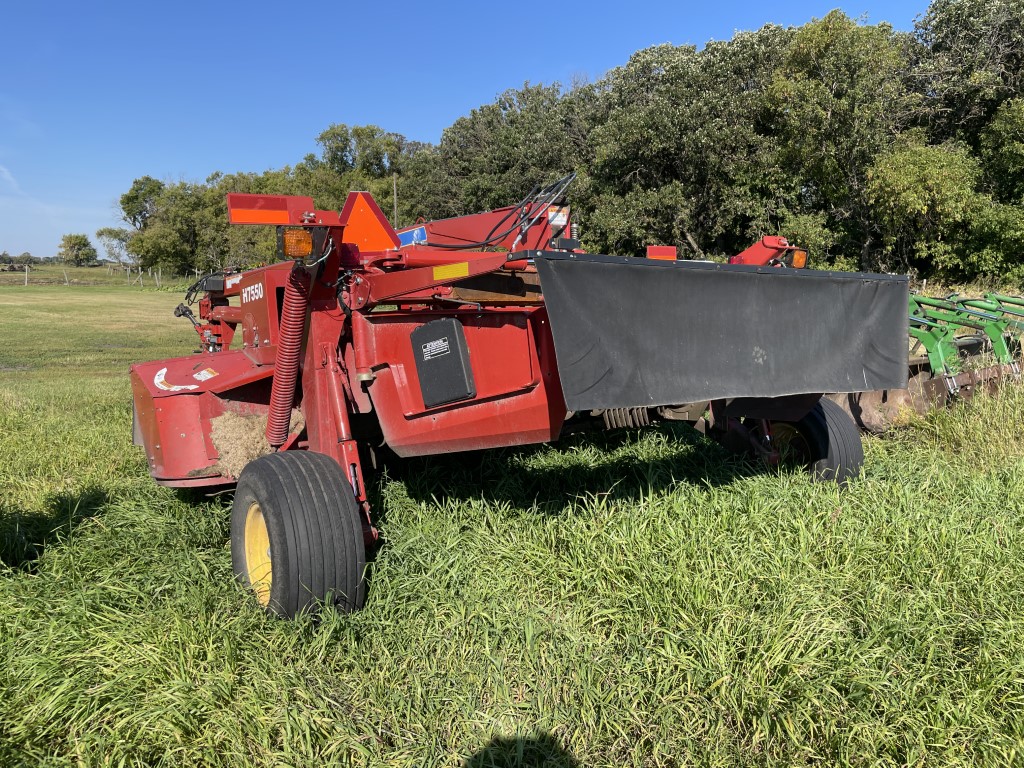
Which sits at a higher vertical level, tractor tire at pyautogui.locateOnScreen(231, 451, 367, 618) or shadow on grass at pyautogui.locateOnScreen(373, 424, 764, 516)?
tractor tire at pyautogui.locateOnScreen(231, 451, 367, 618)

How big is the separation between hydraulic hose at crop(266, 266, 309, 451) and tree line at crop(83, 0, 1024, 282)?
17800 millimetres

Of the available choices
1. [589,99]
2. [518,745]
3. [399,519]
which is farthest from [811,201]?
[518,745]

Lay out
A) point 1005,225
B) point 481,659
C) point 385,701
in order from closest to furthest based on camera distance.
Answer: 1. point 385,701
2. point 481,659
3. point 1005,225

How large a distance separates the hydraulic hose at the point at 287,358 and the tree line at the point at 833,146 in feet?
58.4

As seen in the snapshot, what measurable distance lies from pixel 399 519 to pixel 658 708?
1.98 meters

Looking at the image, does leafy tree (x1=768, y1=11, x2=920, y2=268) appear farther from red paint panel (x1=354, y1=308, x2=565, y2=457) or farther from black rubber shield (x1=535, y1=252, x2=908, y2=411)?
red paint panel (x1=354, y1=308, x2=565, y2=457)

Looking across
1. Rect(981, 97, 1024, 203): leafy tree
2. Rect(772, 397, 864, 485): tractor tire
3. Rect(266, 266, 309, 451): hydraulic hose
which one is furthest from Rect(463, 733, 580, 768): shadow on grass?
Rect(981, 97, 1024, 203): leafy tree

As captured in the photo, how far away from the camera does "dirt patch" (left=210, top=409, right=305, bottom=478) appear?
414 cm

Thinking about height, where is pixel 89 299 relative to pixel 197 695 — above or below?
above

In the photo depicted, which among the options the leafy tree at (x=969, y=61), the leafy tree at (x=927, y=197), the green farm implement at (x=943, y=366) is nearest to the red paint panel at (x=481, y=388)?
the green farm implement at (x=943, y=366)

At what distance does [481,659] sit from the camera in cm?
297

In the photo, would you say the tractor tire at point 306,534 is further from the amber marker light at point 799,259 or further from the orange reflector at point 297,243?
the amber marker light at point 799,259

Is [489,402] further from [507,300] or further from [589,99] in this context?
[589,99]

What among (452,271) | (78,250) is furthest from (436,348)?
(78,250)
